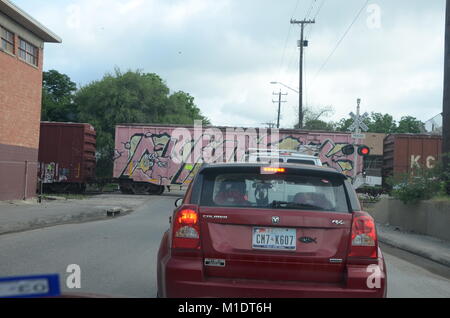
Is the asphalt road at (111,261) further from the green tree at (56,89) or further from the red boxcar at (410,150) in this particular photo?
the green tree at (56,89)

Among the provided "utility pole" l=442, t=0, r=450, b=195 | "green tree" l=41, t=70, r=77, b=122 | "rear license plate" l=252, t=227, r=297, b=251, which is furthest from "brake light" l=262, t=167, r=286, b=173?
"green tree" l=41, t=70, r=77, b=122

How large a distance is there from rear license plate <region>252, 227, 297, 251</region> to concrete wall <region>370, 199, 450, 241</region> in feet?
31.1

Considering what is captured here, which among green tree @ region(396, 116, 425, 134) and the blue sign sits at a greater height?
green tree @ region(396, 116, 425, 134)

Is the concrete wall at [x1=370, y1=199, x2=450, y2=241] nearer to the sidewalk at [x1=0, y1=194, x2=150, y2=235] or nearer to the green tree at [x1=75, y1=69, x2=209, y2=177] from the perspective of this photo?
the sidewalk at [x1=0, y1=194, x2=150, y2=235]

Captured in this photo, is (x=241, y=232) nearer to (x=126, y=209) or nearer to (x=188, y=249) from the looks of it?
(x=188, y=249)

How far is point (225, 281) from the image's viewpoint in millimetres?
4461

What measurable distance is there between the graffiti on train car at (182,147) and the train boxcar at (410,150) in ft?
8.58

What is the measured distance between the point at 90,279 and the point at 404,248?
751cm

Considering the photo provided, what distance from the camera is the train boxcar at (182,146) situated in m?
28.5

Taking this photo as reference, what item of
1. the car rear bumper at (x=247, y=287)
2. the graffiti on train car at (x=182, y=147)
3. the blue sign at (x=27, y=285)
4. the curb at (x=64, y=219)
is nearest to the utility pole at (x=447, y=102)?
the curb at (x=64, y=219)

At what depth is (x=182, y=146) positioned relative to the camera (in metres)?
28.9

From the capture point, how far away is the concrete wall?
13.0 metres
